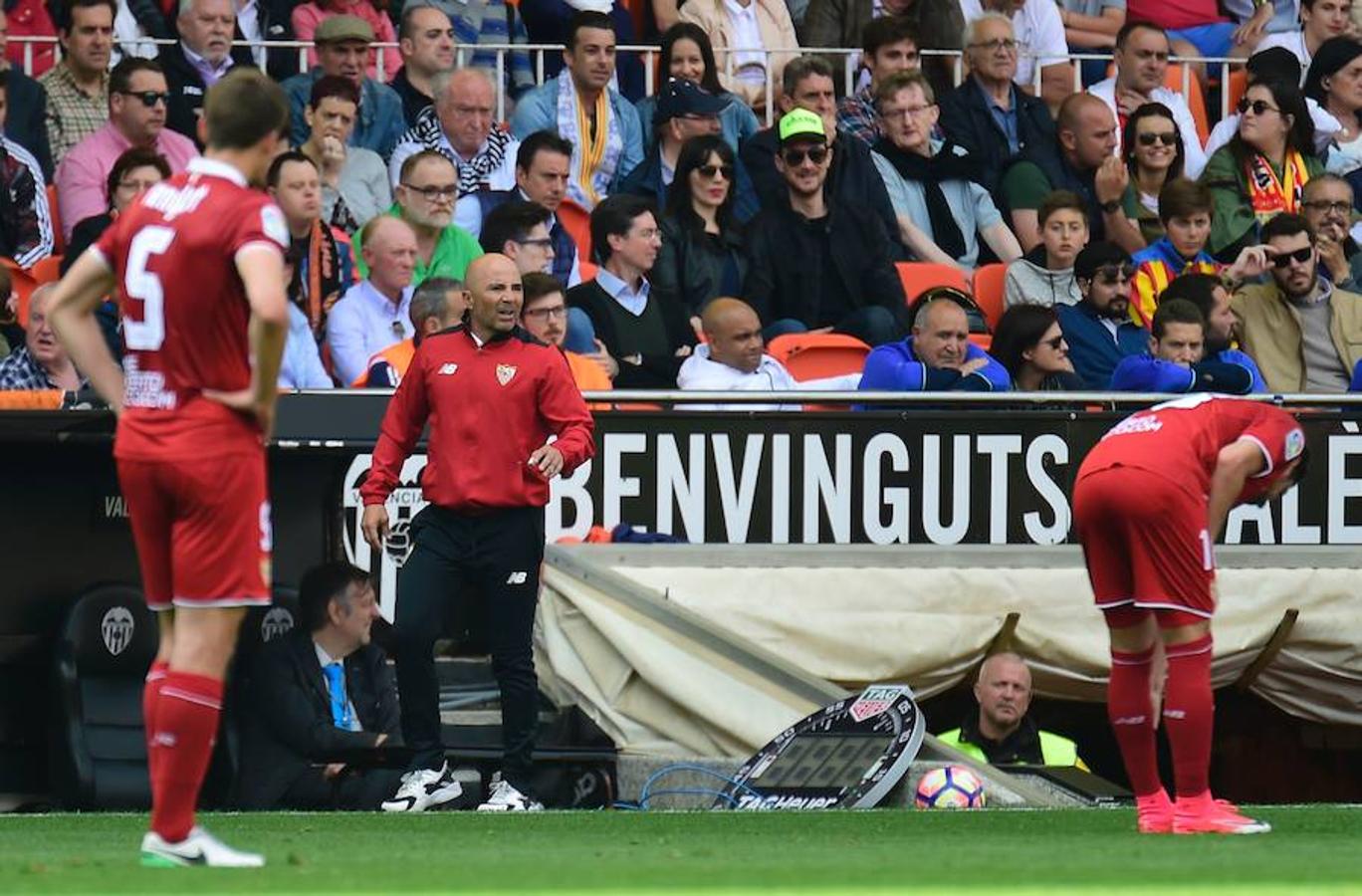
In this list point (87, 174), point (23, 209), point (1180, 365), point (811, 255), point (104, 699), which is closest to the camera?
point (104, 699)

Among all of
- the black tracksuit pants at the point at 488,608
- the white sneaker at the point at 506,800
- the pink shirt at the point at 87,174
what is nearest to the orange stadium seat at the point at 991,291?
the pink shirt at the point at 87,174

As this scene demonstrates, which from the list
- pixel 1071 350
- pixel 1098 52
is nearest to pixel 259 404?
pixel 1071 350

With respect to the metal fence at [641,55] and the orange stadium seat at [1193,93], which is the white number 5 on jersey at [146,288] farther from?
the orange stadium seat at [1193,93]

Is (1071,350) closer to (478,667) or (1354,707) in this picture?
(1354,707)

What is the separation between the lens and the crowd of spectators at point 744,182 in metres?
14.4

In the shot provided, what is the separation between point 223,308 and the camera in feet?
24.6

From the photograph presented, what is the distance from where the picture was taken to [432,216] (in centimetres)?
1495

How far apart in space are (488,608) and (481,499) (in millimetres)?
506

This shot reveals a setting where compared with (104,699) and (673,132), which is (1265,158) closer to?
(673,132)

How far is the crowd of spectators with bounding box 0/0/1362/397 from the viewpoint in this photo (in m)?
14.4

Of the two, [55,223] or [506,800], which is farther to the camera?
[55,223]

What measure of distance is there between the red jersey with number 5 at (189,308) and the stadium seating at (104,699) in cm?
522

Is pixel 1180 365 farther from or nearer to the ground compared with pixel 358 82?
nearer to the ground

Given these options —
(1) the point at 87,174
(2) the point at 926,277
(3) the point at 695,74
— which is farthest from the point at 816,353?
(1) the point at 87,174
